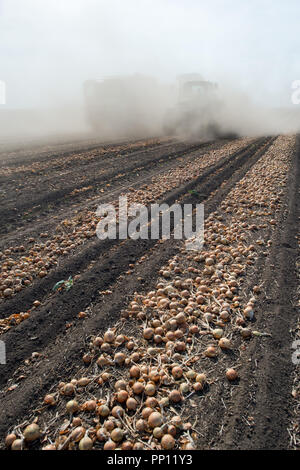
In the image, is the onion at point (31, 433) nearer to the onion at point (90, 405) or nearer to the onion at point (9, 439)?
the onion at point (9, 439)

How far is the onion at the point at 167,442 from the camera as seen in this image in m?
1.65

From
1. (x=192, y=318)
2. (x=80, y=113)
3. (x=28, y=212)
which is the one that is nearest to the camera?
(x=192, y=318)

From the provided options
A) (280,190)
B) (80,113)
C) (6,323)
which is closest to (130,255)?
(6,323)

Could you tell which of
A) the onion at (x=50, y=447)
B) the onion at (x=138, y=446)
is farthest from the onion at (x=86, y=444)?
the onion at (x=138, y=446)

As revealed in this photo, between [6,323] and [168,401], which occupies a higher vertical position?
[6,323]

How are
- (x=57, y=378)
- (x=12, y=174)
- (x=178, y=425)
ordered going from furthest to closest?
(x=12, y=174) → (x=57, y=378) → (x=178, y=425)

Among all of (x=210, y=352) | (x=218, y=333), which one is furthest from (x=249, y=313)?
(x=210, y=352)

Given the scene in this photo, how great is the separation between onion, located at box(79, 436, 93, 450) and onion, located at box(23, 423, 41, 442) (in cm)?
32

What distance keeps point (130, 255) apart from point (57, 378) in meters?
2.00

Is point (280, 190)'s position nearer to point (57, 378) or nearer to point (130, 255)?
point (130, 255)

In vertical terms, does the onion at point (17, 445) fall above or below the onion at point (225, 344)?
below

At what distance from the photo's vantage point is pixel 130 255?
3889 mm

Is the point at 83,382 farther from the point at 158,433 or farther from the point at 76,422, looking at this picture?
the point at 158,433

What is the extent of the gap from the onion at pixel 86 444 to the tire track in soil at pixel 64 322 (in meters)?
0.53
